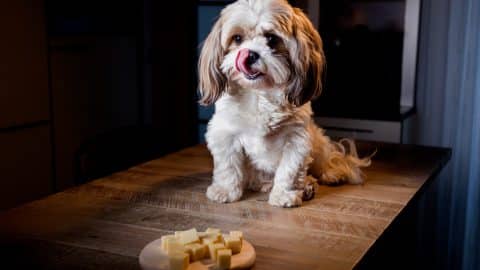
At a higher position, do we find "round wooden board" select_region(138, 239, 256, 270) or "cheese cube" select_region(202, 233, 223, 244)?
"cheese cube" select_region(202, 233, 223, 244)

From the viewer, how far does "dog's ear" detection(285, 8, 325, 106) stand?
1526 millimetres

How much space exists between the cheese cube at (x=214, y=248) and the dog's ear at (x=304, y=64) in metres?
0.50

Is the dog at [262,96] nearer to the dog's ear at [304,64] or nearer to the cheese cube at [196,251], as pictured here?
the dog's ear at [304,64]

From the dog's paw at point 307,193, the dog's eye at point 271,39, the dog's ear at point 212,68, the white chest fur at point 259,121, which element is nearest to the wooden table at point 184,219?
the dog's paw at point 307,193

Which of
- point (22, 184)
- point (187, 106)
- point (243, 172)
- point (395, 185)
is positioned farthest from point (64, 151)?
point (395, 185)

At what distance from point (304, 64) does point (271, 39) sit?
0.34 ft

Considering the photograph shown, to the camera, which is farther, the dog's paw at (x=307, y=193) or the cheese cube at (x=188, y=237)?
the dog's paw at (x=307, y=193)

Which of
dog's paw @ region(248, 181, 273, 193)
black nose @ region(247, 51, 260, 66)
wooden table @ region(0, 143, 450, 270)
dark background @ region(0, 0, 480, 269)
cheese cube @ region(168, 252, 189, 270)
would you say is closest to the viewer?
cheese cube @ region(168, 252, 189, 270)

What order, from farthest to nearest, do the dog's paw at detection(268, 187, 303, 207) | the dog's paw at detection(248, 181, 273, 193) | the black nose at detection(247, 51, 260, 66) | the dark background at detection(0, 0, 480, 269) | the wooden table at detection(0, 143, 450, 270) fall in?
the dark background at detection(0, 0, 480, 269)
the dog's paw at detection(248, 181, 273, 193)
the dog's paw at detection(268, 187, 303, 207)
the black nose at detection(247, 51, 260, 66)
the wooden table at detection(0, 143, 450, 270)

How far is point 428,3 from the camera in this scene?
10.1 feet

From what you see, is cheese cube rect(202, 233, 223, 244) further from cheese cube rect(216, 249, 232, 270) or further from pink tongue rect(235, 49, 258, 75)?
pink tongue rect(235, 49, 258, 75)

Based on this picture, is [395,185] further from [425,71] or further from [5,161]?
[5,161]

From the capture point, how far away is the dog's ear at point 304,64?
1526 millimetres

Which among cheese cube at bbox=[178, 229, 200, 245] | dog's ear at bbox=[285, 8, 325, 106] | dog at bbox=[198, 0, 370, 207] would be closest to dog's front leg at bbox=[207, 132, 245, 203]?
dog at bbox=[198, 0, 370, 207]
